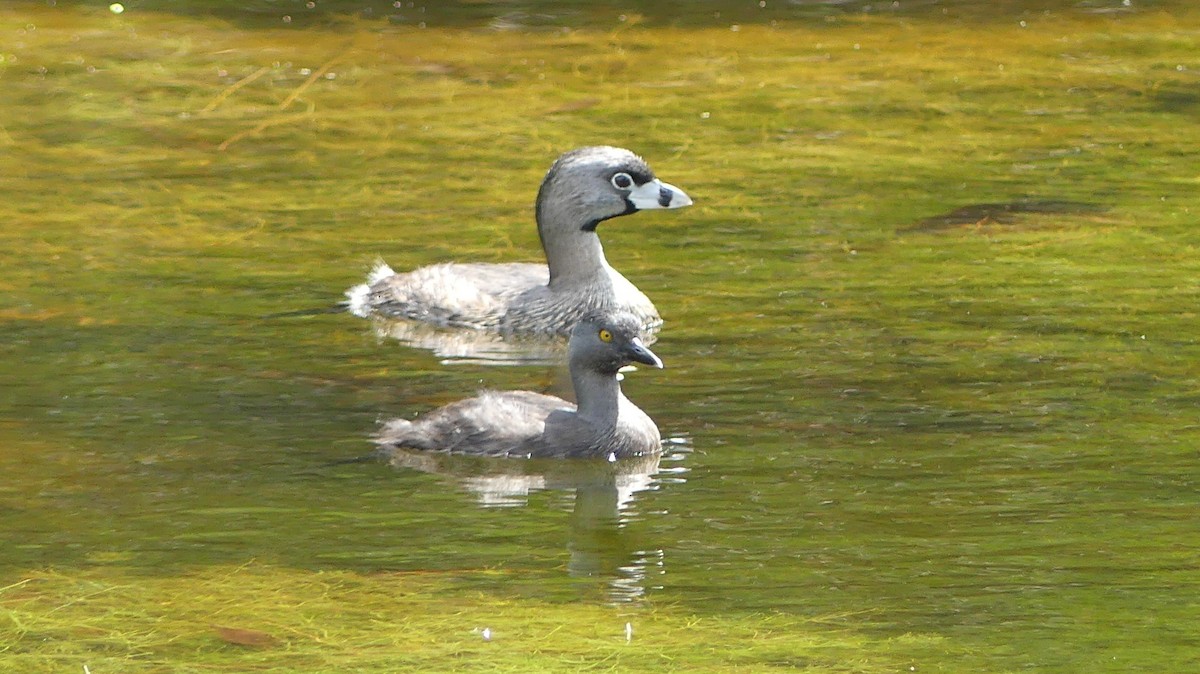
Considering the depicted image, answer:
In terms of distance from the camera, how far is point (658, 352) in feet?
36.4

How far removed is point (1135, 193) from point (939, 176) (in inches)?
48.0

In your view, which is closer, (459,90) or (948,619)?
(948,619)

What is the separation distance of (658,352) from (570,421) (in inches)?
57.8

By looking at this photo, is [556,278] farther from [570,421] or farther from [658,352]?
[570,421]

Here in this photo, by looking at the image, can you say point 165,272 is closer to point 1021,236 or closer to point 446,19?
point 1021,236

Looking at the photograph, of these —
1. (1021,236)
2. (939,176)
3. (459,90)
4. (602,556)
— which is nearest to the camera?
(602,556)

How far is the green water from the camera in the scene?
7.61 meters

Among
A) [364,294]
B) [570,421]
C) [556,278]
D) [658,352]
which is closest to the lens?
[570,421]

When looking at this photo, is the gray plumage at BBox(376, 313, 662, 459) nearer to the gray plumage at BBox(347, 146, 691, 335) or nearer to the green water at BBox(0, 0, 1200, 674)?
the green water at BBox(0, 0, 1200, 674)

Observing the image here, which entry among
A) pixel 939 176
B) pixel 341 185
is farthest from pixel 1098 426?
pixel 341 185

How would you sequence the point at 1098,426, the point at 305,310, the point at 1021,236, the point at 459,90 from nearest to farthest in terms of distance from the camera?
the point at 1098,426
the point at 305,310
the point at 1021,236
the point at 459,90

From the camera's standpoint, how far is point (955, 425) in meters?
9.71

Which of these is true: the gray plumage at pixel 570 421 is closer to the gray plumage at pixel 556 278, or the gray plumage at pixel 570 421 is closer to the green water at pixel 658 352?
the green water at pixel 658 352

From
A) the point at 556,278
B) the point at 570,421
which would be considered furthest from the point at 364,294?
Answer: the point at 570,421
